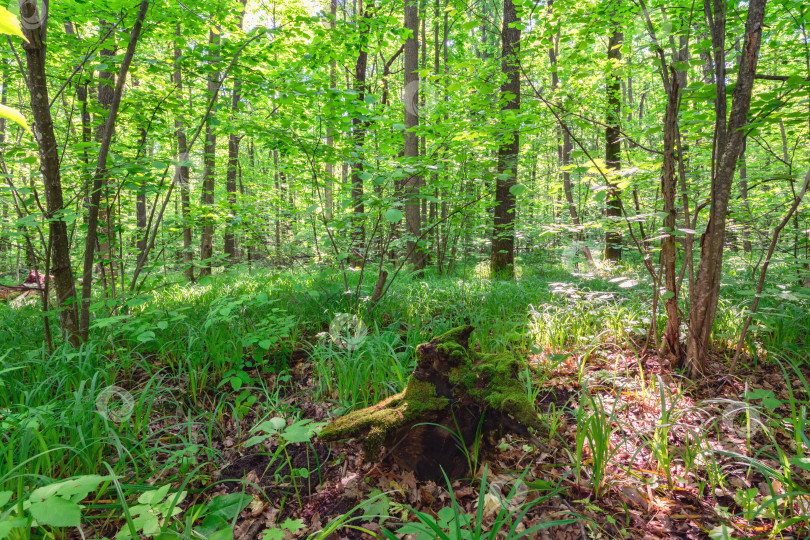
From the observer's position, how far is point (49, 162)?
2.76m

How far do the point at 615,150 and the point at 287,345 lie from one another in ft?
24.8

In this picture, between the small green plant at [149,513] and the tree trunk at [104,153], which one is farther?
the tree trunk at [104,153]

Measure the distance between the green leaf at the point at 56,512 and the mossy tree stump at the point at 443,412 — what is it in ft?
3.23

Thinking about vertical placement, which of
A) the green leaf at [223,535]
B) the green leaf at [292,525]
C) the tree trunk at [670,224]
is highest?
the tree trunk at [670,224]

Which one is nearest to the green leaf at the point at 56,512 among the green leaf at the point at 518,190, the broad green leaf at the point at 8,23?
the broad green leaf at the point at 8,23

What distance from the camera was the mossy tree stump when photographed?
1824 millimetres

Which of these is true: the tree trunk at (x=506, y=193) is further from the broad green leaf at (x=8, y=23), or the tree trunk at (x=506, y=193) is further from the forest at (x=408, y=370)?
the broad green leaf at (x=8, y=23)

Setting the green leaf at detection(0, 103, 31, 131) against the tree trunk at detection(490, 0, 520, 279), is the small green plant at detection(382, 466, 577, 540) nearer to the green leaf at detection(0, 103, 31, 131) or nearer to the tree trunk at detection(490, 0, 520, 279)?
the green leaf at detection(0, 103, 31, 131)

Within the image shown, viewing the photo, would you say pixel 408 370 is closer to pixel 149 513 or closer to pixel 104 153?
pixel 149 513

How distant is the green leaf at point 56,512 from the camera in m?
1.07

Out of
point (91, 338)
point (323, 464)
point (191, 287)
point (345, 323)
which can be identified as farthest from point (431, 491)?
point (191, 287)

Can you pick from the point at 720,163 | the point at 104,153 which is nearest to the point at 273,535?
the point at 104,153

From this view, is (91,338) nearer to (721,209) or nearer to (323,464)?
(323,464)

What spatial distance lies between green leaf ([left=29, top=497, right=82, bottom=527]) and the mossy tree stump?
99cm
